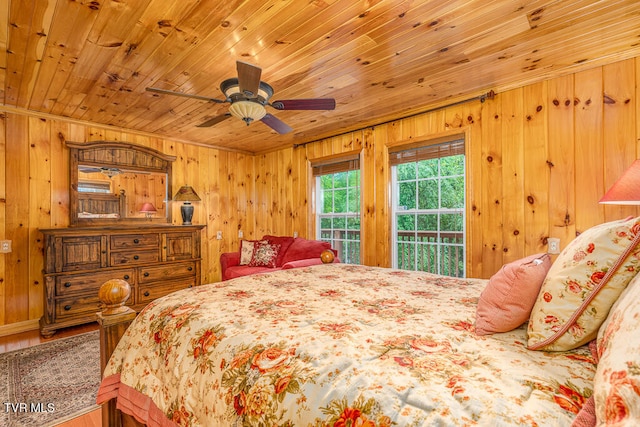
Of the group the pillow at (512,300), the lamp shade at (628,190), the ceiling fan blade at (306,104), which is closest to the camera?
the pillow at (512,300)

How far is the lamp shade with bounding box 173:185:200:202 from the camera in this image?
418cm

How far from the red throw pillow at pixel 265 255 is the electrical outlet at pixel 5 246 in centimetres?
247

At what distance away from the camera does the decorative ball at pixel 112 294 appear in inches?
55.2

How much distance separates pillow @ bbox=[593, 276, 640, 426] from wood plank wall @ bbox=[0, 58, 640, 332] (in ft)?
7.33

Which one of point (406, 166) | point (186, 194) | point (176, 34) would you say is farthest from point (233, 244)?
point (176, 34)

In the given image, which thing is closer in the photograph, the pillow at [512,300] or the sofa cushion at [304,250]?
the pillow at [512,300]

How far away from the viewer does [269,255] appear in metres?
3.83

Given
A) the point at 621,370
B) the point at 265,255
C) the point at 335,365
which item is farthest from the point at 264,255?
the point at 621,370

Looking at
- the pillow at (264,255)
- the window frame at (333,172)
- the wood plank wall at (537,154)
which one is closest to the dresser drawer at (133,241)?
the pillow at (264,255)

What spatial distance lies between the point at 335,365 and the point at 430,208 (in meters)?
2.85

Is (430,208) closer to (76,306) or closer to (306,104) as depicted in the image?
(306,104)

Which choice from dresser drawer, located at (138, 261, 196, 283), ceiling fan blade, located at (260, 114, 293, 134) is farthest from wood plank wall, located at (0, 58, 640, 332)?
ceiling fan blade, located at (260, 114, 293, 134)

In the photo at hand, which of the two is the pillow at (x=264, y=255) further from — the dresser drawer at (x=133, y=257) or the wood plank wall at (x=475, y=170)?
the dresser drawer at (x=133, y=257)

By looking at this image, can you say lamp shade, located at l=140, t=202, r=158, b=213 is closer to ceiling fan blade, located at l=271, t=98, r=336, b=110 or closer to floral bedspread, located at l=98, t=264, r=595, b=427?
ceiling fan blade, located at l=271, t=98, r=336, b=110
